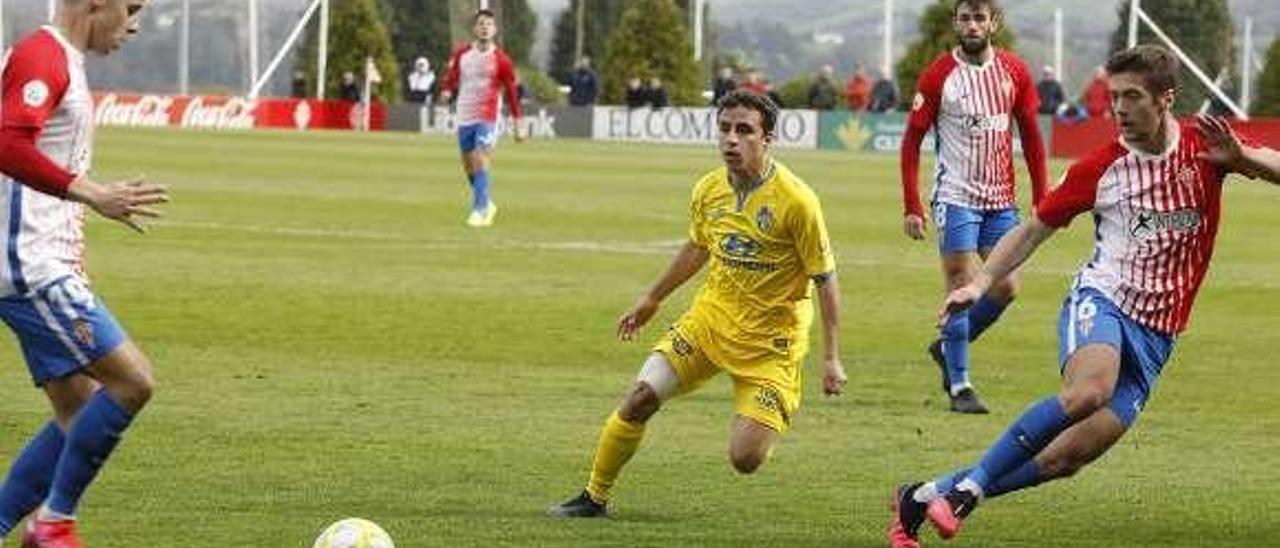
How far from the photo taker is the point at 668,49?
77.5m

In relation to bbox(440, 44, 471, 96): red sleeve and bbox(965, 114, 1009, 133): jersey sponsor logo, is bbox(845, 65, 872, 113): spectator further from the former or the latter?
bbox(965, 114, 1009, 133): jersey sponsor logo

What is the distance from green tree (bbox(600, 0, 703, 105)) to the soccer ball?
2646 inches

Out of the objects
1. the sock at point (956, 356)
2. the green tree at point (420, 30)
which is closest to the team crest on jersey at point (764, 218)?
the sock at point (956, 356)

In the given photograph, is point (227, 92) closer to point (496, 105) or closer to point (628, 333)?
point (496, 105)

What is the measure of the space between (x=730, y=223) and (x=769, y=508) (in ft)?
3.86

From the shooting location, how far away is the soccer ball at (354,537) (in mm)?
Result: 9445

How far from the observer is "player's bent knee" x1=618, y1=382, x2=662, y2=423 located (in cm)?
1145

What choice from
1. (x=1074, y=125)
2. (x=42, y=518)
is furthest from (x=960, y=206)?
(x=1074, y=125)

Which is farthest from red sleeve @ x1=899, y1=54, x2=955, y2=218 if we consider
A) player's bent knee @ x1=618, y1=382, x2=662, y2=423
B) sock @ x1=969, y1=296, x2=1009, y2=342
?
player's bent knee @ x1=618, y1=382, x2=662, y2=423

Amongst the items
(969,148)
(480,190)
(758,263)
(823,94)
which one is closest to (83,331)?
(758,263)

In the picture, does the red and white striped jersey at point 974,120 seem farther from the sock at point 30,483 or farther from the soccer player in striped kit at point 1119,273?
the sock at point 30,483

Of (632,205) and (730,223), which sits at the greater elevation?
(730,223)

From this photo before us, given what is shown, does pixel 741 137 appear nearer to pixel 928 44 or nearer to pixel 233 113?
pixel 928 44

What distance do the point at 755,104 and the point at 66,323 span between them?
10.1 ft
